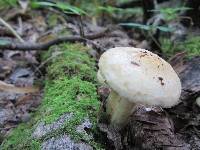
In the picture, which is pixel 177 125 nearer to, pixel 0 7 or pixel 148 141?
pixel 148 141

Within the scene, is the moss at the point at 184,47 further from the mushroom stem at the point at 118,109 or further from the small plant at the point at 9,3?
the small plant at the point at 9,3

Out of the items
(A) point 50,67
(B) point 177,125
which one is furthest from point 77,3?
(B) point 177,125

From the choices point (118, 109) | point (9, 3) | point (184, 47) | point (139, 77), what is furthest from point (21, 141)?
point (9, 3)

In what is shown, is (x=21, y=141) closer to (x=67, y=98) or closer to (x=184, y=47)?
(x=67, y=98)

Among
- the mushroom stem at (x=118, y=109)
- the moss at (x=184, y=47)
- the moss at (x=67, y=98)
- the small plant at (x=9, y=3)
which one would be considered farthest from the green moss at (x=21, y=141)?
the small plant at (x=9, y=3)

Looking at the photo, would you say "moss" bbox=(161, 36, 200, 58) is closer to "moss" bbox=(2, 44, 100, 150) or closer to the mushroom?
"moss" bbox=(2, 44, 100, 150)

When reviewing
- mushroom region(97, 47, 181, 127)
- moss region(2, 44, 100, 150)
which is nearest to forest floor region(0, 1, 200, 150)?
moss region(2, 44, 100, 150)
